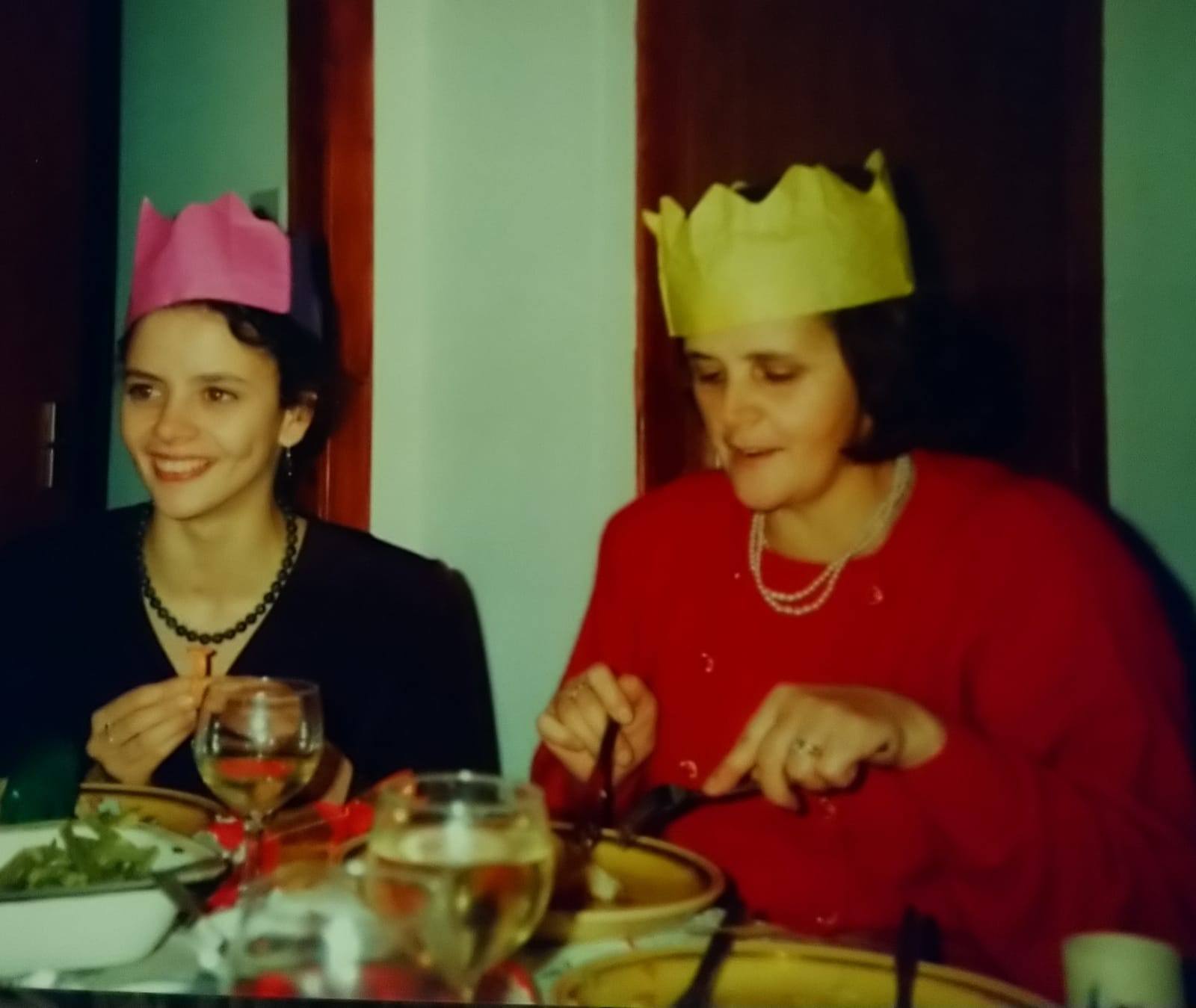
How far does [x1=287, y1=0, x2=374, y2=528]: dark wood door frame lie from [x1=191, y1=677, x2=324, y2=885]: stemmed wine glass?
44cm

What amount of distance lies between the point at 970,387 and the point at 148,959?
724 mm

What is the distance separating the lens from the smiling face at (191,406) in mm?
966

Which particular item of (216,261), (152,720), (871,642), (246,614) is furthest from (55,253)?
(871,642)

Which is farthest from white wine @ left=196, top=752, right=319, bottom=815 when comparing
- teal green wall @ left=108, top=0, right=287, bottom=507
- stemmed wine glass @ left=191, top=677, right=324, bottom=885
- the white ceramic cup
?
teal green wall @ left=108, top=0, right=287, bottom=507

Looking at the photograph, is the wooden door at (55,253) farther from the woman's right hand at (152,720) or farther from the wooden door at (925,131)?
the wooden door at (925,131)

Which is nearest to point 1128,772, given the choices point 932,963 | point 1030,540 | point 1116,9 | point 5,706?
point 1030,540

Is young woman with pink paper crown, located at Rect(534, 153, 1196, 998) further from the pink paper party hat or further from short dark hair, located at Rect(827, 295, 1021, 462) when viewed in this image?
the pink paper party hat

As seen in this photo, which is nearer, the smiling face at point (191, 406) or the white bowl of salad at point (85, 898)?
the white bowl of salad at point (85, 898)

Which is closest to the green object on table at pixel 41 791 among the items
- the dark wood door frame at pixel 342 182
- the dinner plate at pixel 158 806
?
the dinner plate at pixel 158 806

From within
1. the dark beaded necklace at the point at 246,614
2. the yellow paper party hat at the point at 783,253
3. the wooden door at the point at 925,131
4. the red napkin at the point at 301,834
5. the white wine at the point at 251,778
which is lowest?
the red napkin at the point at 301,834

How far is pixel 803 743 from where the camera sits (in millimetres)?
588

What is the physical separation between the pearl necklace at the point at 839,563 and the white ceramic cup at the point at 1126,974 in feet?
1.21

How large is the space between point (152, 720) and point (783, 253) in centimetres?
49

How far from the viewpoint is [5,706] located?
3.27 ft
